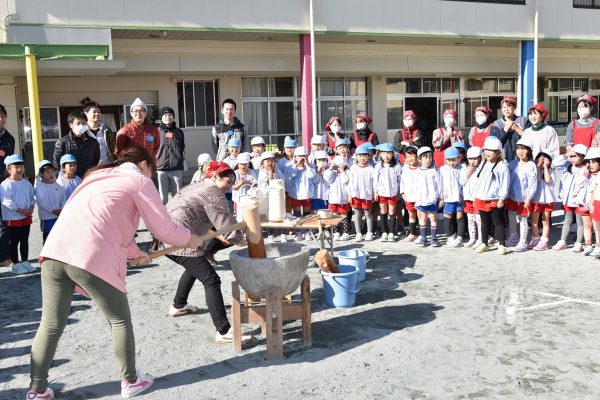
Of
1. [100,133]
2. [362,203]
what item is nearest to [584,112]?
[362,203]

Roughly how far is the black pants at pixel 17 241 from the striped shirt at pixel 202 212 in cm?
309

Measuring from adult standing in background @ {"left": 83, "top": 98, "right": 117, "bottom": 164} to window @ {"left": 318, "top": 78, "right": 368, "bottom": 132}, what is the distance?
36.7ft

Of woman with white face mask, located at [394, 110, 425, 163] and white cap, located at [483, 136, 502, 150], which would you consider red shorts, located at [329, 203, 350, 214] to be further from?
white cap, located at [483, 136, 502, 150]

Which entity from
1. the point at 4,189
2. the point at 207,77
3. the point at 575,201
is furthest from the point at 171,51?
the point at 575,201

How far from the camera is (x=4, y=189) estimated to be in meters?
6.84

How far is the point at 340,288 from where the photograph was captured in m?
5.24

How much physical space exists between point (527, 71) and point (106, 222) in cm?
1530

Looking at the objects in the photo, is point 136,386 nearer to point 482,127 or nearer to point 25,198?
point 25,198

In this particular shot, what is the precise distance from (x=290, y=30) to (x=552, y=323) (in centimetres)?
1048

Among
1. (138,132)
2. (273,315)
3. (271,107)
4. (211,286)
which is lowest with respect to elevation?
(273,315)

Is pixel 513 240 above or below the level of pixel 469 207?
below

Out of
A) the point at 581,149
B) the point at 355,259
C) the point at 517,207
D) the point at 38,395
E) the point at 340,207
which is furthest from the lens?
the point at 340,207

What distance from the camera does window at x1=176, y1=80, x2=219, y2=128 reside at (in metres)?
16.9

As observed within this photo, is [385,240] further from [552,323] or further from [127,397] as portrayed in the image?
[127,397]
